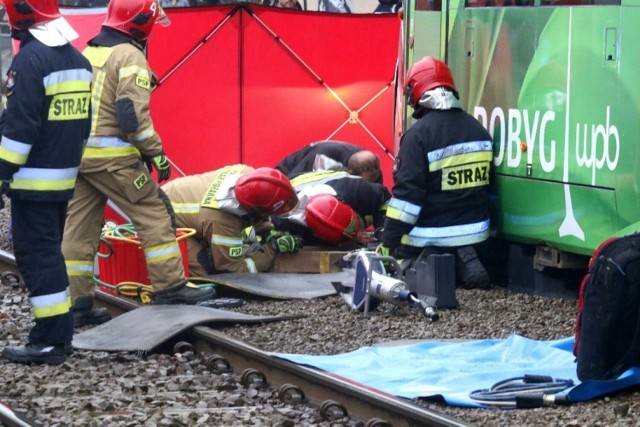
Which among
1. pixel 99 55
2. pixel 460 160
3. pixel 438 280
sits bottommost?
pixel 438 280

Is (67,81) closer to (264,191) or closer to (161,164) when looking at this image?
(161,164)

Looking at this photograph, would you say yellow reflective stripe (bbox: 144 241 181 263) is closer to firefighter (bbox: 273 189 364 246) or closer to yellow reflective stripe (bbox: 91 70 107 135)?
yellow reflective stripe (bbox: 91 70 107 135)

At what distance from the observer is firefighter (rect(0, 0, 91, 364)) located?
7254 mm

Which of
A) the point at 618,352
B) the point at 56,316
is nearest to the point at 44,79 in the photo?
the point at 56,316

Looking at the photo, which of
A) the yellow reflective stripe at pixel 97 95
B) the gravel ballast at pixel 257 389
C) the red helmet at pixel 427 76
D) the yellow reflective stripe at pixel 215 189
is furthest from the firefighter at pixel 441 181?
the yellow reflective stripe at pixel 97 95

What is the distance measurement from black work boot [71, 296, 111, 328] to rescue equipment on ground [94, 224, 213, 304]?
0.69 meters

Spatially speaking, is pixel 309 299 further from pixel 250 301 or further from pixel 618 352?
pixel 618 352

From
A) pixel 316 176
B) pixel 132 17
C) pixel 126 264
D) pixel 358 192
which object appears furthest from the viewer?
pixel 316 176

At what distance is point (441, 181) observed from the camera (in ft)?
31.3

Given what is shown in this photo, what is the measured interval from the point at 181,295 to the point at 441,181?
193cm

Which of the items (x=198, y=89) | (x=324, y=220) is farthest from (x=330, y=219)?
(x=198, y=89)

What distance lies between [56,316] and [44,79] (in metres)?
1.26

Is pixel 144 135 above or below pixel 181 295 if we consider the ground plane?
above

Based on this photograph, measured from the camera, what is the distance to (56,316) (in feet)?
24.6
